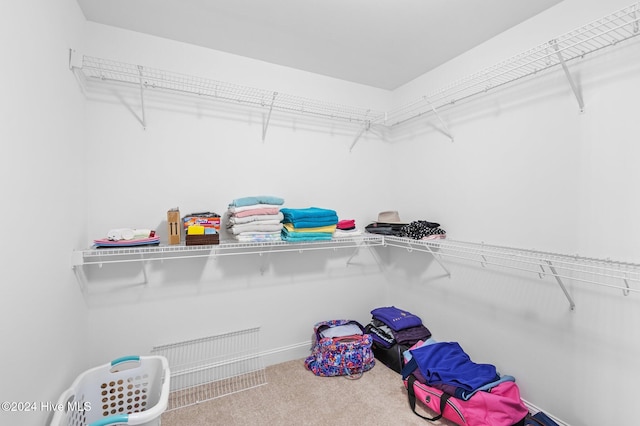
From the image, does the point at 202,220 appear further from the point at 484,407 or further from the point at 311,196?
the point at 484,407

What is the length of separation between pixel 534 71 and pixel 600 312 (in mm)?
1325

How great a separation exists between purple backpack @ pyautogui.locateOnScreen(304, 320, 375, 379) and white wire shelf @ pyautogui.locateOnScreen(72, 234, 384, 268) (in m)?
0.71

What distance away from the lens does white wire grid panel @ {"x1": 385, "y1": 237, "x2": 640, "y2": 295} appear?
138 cm

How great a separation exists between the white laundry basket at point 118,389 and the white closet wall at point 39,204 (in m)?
0.10

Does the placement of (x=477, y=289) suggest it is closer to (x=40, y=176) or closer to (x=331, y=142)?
(x=331, y=142)

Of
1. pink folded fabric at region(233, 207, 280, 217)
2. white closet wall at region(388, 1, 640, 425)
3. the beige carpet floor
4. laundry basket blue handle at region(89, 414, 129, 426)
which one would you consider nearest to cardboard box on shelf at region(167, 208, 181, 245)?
pink folded fabric at region(233, 207, 280, 217)

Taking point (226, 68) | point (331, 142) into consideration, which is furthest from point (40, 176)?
point (331, 142)

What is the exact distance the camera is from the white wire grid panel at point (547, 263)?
1.38 m

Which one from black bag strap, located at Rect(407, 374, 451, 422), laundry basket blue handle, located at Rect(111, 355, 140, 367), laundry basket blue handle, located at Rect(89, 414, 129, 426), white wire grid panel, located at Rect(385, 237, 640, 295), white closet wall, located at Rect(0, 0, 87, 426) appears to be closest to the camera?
white closet wall, located at Rect(0, 0, 87, 426)

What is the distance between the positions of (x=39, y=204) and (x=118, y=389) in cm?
107

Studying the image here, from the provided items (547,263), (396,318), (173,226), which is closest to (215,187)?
(173,226)

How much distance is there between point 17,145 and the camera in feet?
3.38

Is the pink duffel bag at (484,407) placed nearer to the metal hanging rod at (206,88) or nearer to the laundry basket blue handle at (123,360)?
the laundry basket blue handle at (123,360)

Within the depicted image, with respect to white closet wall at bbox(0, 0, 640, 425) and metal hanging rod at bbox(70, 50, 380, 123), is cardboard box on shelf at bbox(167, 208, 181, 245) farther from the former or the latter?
metal hanging rod at bbox(70, 50, 380, 123)
